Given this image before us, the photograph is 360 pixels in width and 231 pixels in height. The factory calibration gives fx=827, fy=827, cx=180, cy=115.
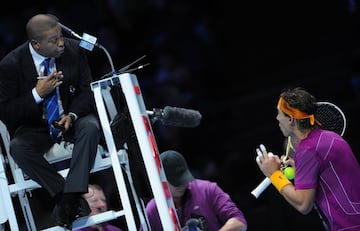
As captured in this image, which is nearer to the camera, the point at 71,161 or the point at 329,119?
the point at 71,161

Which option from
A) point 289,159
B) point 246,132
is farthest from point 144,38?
point 289,159

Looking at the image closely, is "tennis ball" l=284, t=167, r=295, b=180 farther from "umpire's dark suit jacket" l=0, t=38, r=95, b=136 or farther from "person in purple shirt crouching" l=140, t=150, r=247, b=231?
"umpire's dark suit jacket" l=0, t=38, r=95, b=136

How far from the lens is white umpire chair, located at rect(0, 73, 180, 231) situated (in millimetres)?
4504

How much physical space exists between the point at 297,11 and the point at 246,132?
154 cm

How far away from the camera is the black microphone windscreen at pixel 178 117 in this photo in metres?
5.02

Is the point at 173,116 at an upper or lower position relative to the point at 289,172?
upper

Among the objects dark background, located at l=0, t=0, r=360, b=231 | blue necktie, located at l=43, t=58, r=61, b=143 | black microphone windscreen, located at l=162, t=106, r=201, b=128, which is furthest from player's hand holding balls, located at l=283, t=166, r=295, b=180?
dark background, located at l=0, t=0, r=360, b=231

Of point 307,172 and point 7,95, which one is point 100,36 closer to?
point 7,95

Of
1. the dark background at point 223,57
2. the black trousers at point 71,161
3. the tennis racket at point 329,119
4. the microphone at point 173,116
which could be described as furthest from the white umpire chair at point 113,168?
the dark background at point 223,57

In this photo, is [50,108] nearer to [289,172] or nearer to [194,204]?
[194,204]

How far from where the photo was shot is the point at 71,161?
186 inches

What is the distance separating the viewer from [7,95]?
4910 millimetres

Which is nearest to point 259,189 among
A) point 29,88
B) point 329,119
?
point 329,119

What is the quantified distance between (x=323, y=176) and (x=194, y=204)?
1277mm
